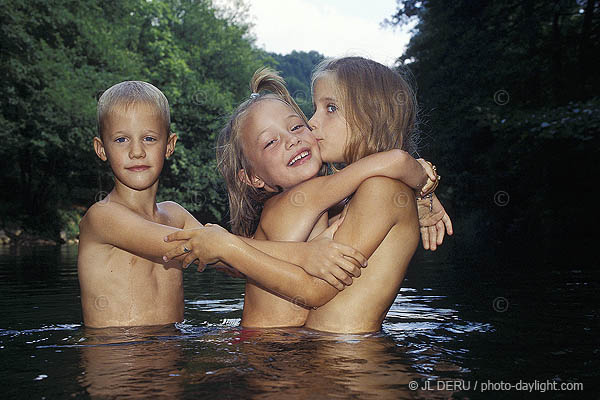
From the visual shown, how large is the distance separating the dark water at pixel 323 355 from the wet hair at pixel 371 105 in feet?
3.62

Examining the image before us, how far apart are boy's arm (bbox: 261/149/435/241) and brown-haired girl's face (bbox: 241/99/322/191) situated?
15 centimetres

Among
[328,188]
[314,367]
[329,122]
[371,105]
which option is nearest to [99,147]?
[329,122]

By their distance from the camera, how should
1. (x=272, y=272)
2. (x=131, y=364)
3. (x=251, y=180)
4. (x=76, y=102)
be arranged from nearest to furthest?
(x=131, y=364) < (x=272, y=272) < (x=251, y=180) < (x=76, y=102)

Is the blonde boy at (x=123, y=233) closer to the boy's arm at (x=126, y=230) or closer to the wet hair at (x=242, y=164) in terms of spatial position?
the boy's arm at (x=126, y=230)

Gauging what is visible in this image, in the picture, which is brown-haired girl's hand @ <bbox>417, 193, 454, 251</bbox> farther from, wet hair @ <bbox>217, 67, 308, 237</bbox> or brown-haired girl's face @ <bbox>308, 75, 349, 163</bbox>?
wet hair @ <bbox>217, 67, 308, 237</bbox>

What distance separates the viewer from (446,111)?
22141 mm

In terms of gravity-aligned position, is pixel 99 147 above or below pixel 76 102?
below

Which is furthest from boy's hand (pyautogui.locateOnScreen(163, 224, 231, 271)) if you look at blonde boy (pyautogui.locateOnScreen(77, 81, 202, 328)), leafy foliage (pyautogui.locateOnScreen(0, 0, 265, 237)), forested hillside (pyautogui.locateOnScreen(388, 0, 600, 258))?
leafy foliage (pyautogui.locateOnScreen(0, 0, 265, 237))

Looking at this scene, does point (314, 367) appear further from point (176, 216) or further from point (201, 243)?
point (176, 216)

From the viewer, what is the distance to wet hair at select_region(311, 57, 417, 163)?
361 centimetres

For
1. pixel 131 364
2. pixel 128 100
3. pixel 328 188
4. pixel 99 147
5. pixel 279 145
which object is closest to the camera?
pixel 131 364

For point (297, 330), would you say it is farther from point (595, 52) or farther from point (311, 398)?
point (595, 52)

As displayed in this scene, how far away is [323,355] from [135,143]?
1940mm

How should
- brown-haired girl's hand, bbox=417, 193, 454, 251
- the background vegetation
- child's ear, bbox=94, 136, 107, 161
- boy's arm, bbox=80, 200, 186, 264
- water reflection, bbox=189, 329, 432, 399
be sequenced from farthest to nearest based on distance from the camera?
the background vegetation < child's ear, bbox=94, 136, 107, 161 < brown-haired girl's hand, bbox=417, 193, 454, 251 < boy's arm, bbox=80, 200, 186, 264 < water reflection, bbox=189, 329, 432, 399
